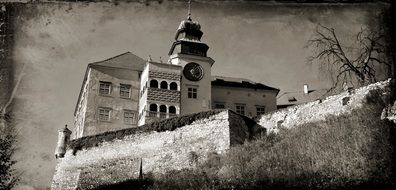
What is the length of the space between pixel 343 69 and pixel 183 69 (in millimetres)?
12559

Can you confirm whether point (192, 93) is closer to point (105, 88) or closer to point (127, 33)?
point (105, 88)

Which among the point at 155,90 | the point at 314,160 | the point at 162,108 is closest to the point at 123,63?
the point at 155,90

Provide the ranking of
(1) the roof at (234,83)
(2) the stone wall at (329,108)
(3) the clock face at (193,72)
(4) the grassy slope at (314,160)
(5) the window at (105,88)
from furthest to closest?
(1) the roof at (234,83) < (3) the clock face at (193,72) < (5) the window at (105,88) < (2) the stone wall at (329,108) < (4) the grassy slope at (314,160)

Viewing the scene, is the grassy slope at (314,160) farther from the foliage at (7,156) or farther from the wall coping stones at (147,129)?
the foliage at (7,156)

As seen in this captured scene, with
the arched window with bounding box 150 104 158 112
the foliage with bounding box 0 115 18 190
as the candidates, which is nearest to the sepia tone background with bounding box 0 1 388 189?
the foliage with bounding box 0 115 18 190

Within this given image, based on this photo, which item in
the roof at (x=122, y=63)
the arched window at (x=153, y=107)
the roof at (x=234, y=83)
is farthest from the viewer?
the roof at (x=234, y=83)

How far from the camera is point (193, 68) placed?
33.2 meters

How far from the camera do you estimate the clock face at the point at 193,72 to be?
32.9 meters

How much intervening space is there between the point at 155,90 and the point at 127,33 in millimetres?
14770

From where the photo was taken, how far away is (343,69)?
23.4 meters

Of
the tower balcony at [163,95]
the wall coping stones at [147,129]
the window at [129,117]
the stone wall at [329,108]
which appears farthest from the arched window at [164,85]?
the stone wall at [329,108]

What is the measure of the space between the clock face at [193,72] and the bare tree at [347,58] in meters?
11.5

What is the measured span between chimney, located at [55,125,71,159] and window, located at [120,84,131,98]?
5.28m

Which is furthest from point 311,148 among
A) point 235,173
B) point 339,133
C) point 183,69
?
point 183,69
